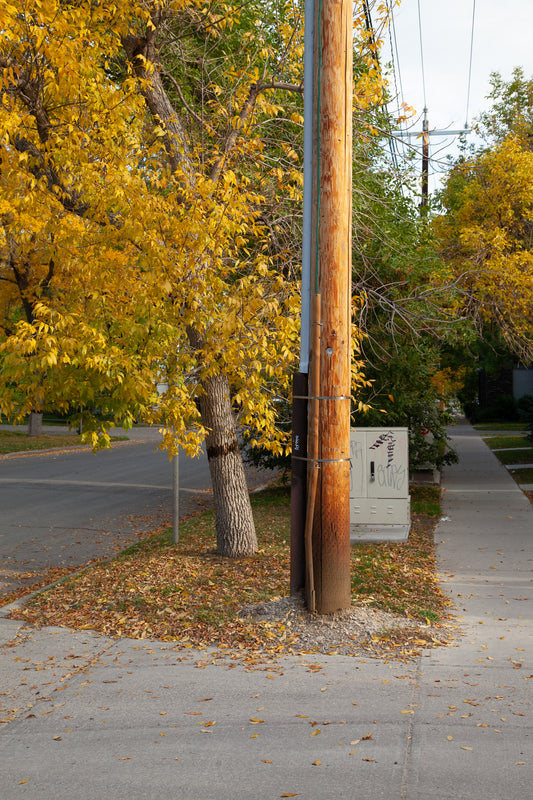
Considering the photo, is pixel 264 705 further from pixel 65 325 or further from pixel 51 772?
pixel 65 325

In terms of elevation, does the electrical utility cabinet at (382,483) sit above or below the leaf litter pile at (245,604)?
above

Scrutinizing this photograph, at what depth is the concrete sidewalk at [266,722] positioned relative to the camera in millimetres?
4004

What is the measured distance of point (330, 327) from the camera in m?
6.43

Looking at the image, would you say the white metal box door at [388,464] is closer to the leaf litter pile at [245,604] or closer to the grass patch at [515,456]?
the leaf litter pile at [245,604]

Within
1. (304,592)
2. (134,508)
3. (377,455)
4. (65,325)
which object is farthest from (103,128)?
(134,508)

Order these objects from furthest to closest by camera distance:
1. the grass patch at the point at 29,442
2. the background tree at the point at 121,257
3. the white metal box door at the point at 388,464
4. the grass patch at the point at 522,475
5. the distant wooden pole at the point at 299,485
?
the grass patch at the point at 29,442
the grass patch at the point at 522,475
the white metal box door at the point at 388,464
the background tree at the point at 121,257
the distant wooden pole at the point at 299,485

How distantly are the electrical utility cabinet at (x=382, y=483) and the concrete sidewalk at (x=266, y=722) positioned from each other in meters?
4.09

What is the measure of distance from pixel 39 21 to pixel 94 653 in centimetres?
592

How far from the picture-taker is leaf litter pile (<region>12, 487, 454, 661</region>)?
624 centimetres

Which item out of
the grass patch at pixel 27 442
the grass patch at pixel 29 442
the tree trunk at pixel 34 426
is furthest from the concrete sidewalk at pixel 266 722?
the tree trunk at pixel 34 426

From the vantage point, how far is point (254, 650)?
19.9 feet

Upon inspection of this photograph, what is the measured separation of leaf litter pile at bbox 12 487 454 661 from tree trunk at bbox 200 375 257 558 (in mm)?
263

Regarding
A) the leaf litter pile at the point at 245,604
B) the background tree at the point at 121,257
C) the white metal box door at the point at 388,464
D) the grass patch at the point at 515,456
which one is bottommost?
the leaf litter pile at the point at 245,604

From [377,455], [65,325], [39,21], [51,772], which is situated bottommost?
[51,772]
